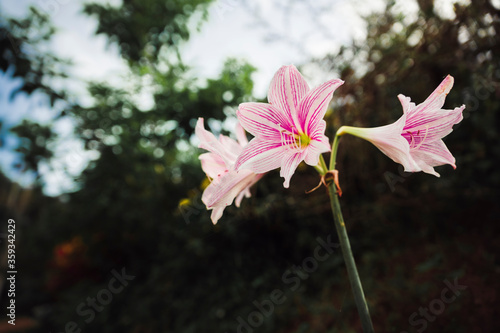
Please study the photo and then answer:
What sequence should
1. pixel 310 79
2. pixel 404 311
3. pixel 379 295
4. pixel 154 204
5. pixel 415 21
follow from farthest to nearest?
pixel 154 204 < pixel 310 79 < pixel 415 21 < pixel 379 295 < pixel 404 311

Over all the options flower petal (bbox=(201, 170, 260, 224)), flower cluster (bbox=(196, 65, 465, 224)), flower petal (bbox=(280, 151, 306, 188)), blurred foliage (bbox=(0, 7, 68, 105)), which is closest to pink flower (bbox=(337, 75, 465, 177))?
flower cluster (bbox=(196, 65, 465, 224))

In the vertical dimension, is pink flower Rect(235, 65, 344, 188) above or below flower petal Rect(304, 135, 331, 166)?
above

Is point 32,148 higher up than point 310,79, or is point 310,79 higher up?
point 32,148

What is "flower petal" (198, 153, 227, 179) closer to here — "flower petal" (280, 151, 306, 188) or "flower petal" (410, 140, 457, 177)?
"flower petal" (280, 151, 306, 188)

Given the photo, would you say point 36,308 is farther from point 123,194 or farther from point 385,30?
point 385,30

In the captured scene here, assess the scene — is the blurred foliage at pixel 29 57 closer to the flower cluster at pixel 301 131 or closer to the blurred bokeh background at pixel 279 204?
the blurred bokeh background at pixel 279 204

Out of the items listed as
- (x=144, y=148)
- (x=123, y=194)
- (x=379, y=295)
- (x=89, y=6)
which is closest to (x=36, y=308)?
(x=123, y=194)

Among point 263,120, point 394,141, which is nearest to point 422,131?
point 394,141
